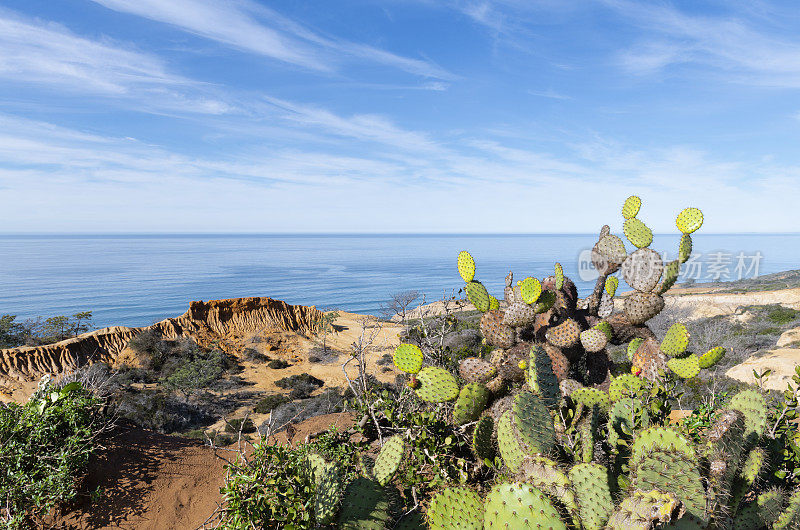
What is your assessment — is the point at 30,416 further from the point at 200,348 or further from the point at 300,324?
the point at 300,324

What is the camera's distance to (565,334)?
5797 millimetres

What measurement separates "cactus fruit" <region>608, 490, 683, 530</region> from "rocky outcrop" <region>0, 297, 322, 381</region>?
17342 mm

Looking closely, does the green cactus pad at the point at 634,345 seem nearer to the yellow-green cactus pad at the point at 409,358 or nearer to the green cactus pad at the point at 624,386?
the green cactus pad at the point at 624,386

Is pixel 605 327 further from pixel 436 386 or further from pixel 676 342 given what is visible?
pixel 436 386

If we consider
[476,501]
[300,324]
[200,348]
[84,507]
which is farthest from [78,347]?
[476,501]

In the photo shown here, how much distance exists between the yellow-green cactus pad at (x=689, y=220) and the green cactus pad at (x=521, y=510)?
5.12 meters

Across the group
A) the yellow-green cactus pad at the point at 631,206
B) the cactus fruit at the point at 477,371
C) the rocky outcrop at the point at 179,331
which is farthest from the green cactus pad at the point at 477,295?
the rocky outcrop at the point at 179,331

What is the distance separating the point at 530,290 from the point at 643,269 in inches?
81.7

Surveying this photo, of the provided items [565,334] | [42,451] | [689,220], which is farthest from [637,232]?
[42,451]

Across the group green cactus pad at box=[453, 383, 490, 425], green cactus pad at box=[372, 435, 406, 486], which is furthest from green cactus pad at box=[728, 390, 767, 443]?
green cactus pad at box=[372, 435, 406, 486]

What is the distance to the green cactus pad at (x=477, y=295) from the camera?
609 centimetres

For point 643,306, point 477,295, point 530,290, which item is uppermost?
point 530,290

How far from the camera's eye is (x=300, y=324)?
90.4 feet

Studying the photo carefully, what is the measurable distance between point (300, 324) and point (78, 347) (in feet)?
37.7
